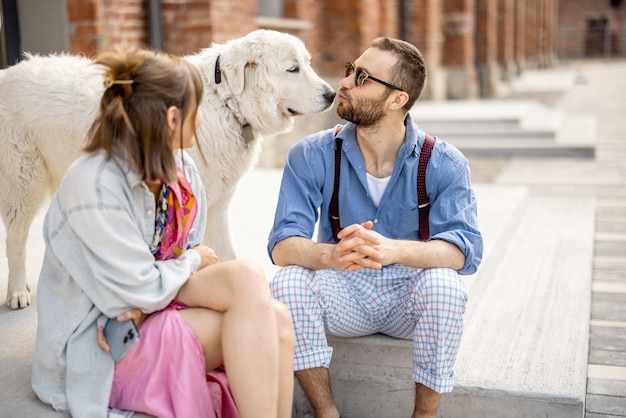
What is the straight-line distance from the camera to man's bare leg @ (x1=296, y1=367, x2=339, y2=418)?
2.99 meters

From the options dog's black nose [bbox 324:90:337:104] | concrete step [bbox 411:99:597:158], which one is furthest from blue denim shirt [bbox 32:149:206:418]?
concrete step [bbox 411:99:597:158]

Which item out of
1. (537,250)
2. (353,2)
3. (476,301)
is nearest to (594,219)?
(537,250)

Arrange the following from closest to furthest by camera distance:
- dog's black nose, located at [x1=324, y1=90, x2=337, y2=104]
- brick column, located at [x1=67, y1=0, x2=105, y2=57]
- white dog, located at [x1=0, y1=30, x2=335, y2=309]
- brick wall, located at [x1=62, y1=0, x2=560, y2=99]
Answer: white dog, located at [x1=0, y1=30, x2=335, y2=309] < dog's black nose, located at [x1=324, y1=90, x2=337, y2=104] < brick column, located at [x1=67, y1=0, x2=105, y2=57] < brick wall, located at [x1=62, y1=0, x2=560, y2=99]

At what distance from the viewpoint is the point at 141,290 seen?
244 centimetres

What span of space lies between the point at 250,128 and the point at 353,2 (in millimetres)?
8767

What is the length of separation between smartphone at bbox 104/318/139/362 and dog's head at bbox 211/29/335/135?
65.0 inches

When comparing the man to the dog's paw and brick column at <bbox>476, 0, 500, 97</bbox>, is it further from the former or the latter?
brick column at <bbox>476, 0, 500, 97</bbox>

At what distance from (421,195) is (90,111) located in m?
1.75

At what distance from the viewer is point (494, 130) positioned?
12.4 meters

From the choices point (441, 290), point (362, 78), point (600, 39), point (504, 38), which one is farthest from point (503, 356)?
point (600, 39)

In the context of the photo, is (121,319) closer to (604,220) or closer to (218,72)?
Answer: (218,72)

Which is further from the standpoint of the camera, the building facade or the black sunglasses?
the building facade

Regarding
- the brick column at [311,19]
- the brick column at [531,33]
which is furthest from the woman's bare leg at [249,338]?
the brick column at [531,33]

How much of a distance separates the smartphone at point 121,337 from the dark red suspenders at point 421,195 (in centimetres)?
110
